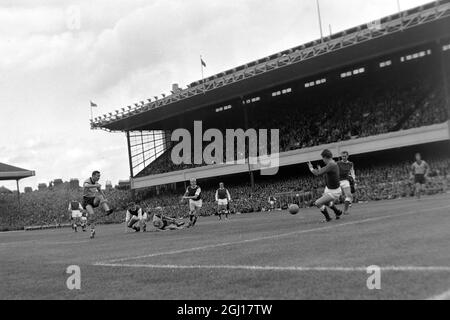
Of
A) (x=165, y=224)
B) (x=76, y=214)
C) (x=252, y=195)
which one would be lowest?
(x=165, y=224)

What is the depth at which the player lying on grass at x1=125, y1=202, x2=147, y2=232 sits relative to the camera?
2281cm

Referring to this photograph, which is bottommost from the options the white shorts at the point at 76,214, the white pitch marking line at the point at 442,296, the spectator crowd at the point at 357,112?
the white pitch marking line at the point at 442,296

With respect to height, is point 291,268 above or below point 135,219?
below

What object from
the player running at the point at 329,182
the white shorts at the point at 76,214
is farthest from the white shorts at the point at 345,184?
the white shorts at the point at 76,214

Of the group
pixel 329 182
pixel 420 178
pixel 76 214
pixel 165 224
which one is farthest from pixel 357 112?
pixel 329 182

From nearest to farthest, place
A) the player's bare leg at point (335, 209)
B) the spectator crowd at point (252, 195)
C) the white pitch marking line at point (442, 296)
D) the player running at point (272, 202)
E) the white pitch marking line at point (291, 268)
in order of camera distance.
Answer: the white pitch marking line at point (442, 296) → the white pitch marking line at point (291, 268) → the player's bare leg at point (335, 209) → the spectator crowd at point (252, 195) → the player running at point (272, 202)

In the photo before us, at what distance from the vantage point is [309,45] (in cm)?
4119

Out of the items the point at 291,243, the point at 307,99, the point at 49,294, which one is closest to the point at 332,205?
the point at 291,243

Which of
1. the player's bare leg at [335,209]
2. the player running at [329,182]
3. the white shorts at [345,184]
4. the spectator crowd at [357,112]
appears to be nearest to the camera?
the player running at [329,182]

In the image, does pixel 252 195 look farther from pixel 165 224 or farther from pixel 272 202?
pixel 165 224

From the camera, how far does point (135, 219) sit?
22.9 metres

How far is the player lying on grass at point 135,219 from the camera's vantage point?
22.8 m

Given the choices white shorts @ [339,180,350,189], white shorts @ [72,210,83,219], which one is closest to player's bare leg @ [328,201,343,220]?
white shorts @ [339,180,350,189]

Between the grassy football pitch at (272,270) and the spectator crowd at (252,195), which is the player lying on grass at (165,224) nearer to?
the grassy football pitch at (272,270)
